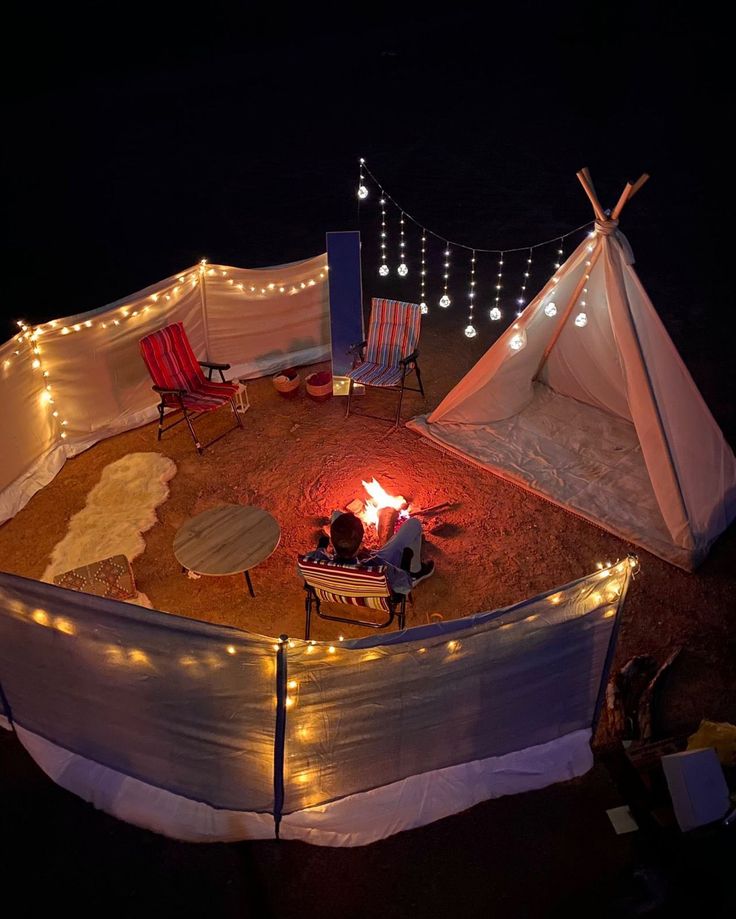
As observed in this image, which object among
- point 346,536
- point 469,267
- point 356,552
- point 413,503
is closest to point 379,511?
point 413,503

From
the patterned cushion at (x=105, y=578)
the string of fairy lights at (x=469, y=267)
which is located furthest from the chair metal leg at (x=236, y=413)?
the string of fairy lights at (x=469, y=267)

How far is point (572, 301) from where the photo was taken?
21.2 ft

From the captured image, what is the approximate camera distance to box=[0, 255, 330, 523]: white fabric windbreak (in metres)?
6.30

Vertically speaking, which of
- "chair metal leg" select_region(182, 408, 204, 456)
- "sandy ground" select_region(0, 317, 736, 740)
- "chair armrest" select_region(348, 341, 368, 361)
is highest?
"chair armrest" select_region(348, 341, 368, 361)

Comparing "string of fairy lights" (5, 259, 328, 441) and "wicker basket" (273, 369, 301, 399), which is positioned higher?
"string of fairy lights" (5, 259, 328, 441)

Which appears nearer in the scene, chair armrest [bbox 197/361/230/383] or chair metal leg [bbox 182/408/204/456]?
chair metal leg [bbox 182/408/204/456]

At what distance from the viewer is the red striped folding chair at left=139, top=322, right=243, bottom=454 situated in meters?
6.75

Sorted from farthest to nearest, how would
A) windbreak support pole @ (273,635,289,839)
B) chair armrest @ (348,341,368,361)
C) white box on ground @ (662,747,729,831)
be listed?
chair armrest @ (348,341,368,361) < white box on ground @ (662,747,729,831) < windbreak support pole @ (273,635,289,839)

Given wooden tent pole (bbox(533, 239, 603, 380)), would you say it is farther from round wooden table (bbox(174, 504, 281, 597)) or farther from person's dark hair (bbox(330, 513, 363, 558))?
round wooden table (bbox(174, 504, 281, 597))

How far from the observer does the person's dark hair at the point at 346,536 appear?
4578 millimetres

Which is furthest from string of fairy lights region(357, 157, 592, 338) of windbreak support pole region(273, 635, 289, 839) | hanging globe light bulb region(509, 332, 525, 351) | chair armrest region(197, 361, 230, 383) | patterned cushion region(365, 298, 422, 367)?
windbreak support pole region(273, 635, 289, 839)

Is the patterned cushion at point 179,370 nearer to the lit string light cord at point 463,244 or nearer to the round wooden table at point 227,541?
the round wooden table at point 227,541

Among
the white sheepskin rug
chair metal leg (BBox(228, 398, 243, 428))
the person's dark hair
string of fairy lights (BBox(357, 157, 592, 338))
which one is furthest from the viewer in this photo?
string of fairy lights (BBox(357, 157, 592, 338))

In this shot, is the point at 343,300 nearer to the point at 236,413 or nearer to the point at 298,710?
the point at 236,413
